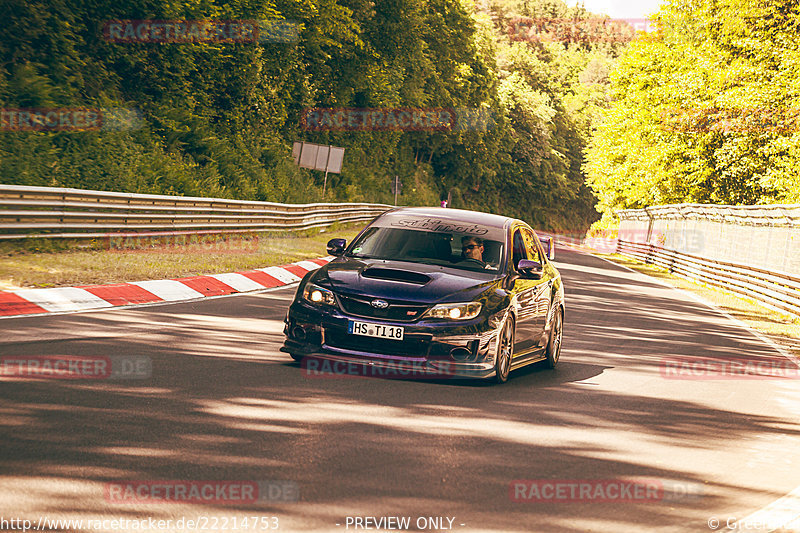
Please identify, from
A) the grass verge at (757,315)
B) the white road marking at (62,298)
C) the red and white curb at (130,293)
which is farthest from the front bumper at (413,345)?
the grass verge at (757,315)

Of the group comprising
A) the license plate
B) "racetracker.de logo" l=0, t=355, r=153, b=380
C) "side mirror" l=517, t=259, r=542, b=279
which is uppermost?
"side mirror" l=517, t=259, r=542, b=279

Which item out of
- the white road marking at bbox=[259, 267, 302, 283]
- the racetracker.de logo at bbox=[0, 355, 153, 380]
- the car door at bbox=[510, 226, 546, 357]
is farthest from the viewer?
the white road marking at bbox=[259, 267, 302, 283]

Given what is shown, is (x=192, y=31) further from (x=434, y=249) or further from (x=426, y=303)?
(x=426, y=303)

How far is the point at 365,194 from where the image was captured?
6016 centimetres

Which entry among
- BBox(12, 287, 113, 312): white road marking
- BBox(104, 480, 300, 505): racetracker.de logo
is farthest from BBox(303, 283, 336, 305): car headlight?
BBox(12, 287, 113, 312): white road marking

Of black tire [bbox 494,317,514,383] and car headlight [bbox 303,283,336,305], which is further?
black tire [bbox 494,317,514,383]

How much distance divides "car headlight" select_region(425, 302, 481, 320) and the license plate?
301 millimetres

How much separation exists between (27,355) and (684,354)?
855 centimetres

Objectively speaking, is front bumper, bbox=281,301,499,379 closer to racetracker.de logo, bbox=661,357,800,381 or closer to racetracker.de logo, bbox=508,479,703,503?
racetracker.de logo, bbox=508,479,703,503

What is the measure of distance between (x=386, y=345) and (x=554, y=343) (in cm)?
289

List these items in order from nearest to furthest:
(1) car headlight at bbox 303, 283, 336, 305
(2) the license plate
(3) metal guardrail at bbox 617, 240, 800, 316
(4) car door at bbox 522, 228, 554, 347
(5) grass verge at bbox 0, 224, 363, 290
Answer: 1. (2) the license plate
2. (1) car headlight at bbox 303, 283, 336, 305
3. (4) car door at bbox 522, 228, 554, 347
4. (5) grass verge at bbox 0, 224, 363, 290
5. (3) metal guardrail at bbox 617, 240, 800, 316

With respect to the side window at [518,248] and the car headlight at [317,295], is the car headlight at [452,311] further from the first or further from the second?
the side window at [518,248]

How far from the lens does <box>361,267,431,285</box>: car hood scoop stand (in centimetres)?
866

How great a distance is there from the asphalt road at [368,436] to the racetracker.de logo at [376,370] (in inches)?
6.5
